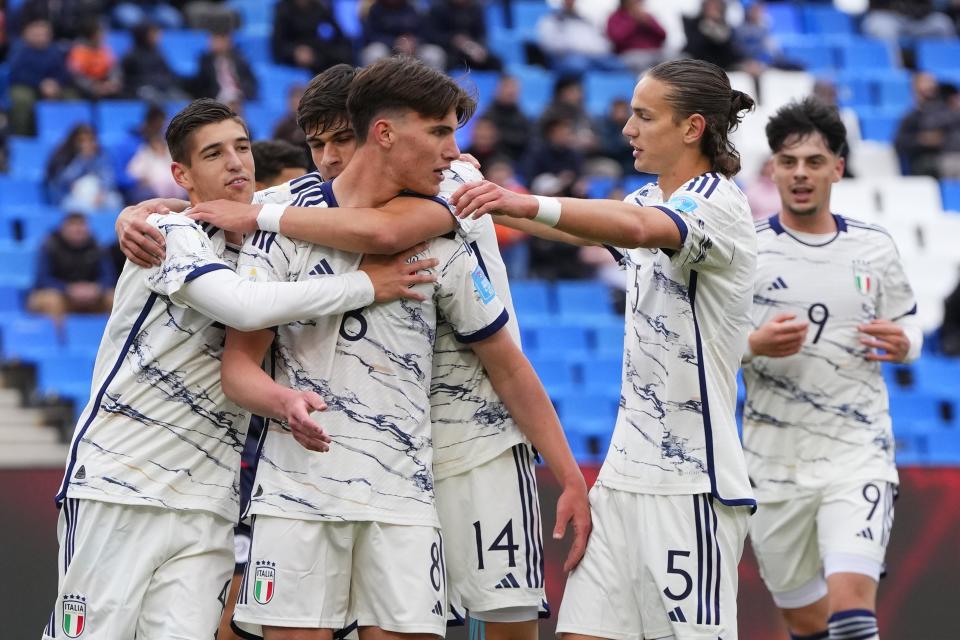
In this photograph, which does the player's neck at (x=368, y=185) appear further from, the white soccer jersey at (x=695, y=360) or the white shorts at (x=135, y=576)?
the white shorts at (x=135, y=576)

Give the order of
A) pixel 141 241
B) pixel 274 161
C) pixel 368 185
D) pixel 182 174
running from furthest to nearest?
1. pixel 274 161
2. pixel 182 174
3. pixel 141 241
4. pixel 368 185

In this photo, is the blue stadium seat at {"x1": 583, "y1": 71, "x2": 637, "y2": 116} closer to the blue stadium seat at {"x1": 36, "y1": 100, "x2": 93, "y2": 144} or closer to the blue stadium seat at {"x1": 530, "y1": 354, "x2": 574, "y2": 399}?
the blue stadium seat at {"x1": 530, "y1": 354, "x2": 574, "y2": 399}

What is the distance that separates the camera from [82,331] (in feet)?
35.7

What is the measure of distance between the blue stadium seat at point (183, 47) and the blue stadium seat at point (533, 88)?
3.04 meters

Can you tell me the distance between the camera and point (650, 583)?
4781mm

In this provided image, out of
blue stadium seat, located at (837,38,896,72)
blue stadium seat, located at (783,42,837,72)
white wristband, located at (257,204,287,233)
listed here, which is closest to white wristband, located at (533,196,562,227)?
white wristband, located at (257,204,287,233)

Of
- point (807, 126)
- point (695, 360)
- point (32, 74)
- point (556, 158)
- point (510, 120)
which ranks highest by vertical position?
point (32, 74)

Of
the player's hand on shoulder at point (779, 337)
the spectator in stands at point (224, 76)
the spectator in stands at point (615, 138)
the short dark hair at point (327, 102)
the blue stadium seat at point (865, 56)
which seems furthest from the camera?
the blue stadium seat at point (865, 56)

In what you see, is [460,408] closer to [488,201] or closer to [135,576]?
[488,201]

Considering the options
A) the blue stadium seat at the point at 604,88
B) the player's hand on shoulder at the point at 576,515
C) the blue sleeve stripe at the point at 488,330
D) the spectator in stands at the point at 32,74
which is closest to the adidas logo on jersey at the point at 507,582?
the player's hand on shoulder at the point at 576,515

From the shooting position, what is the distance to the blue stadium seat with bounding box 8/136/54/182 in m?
12.5

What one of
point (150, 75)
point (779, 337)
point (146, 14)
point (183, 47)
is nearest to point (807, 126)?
point (779, 337)

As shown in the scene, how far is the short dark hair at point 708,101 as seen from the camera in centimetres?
490

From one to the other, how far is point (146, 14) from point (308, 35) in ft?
5.37
